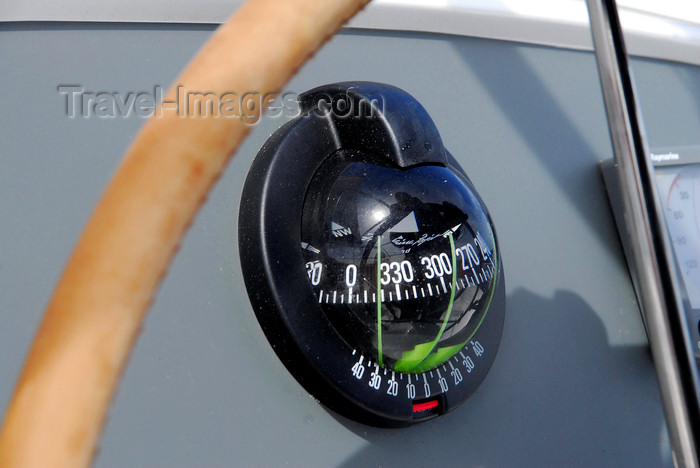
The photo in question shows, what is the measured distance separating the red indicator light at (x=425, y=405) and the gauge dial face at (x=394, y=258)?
38mm

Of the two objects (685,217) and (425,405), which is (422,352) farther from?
(685,217)

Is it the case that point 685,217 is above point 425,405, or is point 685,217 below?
above

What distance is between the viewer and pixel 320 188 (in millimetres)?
543

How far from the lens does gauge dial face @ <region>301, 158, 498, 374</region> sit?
0.50 m

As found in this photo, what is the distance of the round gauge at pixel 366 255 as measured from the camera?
51 centimetres

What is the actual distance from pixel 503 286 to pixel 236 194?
273 millimetres

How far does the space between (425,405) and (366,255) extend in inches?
5.8

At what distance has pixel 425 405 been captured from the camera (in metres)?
0.56

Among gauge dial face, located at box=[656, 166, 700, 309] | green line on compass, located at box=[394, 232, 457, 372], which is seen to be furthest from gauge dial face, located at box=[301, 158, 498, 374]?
gauge dial face, located at box=[656, 166, 700, 309]

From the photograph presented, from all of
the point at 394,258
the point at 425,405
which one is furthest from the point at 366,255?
the point at 425,405

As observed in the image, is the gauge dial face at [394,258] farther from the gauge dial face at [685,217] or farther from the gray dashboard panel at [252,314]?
the gauge dial face at [685,217]

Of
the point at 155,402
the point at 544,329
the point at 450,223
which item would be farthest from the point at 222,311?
the point at 544,329

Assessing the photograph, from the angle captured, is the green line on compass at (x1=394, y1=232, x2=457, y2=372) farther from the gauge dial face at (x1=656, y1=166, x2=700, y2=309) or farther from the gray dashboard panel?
the gauge dial face at (x1=656, y1=166, x2=700, y2=309)

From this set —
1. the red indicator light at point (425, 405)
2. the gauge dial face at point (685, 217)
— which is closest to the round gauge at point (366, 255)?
the red indicator light at point (425, 405)
